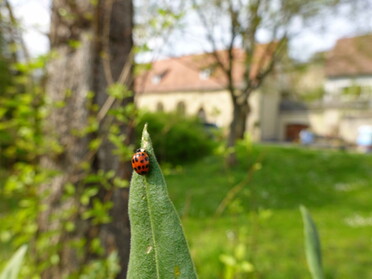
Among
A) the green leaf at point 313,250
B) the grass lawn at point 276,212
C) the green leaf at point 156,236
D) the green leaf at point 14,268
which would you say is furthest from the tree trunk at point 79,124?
the green leaf at point 156,236

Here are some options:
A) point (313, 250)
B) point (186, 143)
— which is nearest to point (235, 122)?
point (186, 143)

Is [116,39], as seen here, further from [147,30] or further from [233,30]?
[233,30]

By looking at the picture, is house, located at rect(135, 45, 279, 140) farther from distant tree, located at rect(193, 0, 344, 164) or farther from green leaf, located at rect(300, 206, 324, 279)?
green leaf, located at rect(300, 206, 324, 279)

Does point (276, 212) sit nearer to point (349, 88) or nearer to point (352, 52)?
point (352, 52)

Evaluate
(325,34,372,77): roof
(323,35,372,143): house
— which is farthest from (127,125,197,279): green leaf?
(323,35,372,143): house

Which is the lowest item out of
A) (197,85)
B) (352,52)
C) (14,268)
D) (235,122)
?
(235,122)

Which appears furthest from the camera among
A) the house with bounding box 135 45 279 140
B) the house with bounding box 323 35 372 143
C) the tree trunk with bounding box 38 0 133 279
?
the house with bounding box 323 35 372 143

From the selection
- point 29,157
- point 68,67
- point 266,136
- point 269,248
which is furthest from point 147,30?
point 266,136

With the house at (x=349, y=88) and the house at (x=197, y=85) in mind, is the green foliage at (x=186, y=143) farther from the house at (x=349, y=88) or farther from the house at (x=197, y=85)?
the house at (x=349, y=88)
